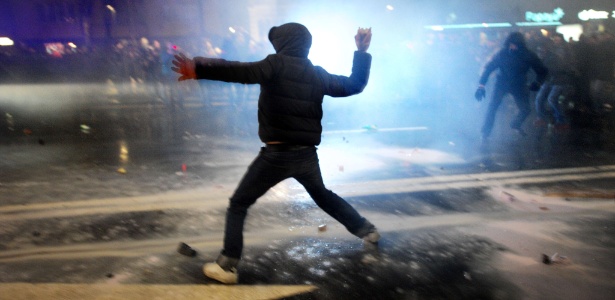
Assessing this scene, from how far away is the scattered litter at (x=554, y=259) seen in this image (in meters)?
3.78

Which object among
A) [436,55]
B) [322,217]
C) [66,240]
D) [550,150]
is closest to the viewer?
[66,240]

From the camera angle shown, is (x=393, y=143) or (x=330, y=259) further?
(x=393, y=143)

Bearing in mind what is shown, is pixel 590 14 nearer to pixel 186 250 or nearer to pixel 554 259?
pixel 554 259

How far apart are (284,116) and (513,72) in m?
6.35

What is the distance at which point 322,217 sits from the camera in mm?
4867

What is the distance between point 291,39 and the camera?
3.32 meters

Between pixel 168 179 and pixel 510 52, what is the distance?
19.3 ft

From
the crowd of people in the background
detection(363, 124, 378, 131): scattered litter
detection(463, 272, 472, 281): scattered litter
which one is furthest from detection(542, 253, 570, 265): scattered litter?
the crowd of people in the background

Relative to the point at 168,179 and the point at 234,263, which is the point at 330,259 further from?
the point at 168,179

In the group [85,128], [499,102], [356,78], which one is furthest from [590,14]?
[356,78]

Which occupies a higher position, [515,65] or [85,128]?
[515,65]

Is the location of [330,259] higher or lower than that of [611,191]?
lower

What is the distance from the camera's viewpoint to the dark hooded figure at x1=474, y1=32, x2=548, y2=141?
332 inches

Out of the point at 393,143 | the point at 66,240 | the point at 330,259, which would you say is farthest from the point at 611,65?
the point at 66,240
